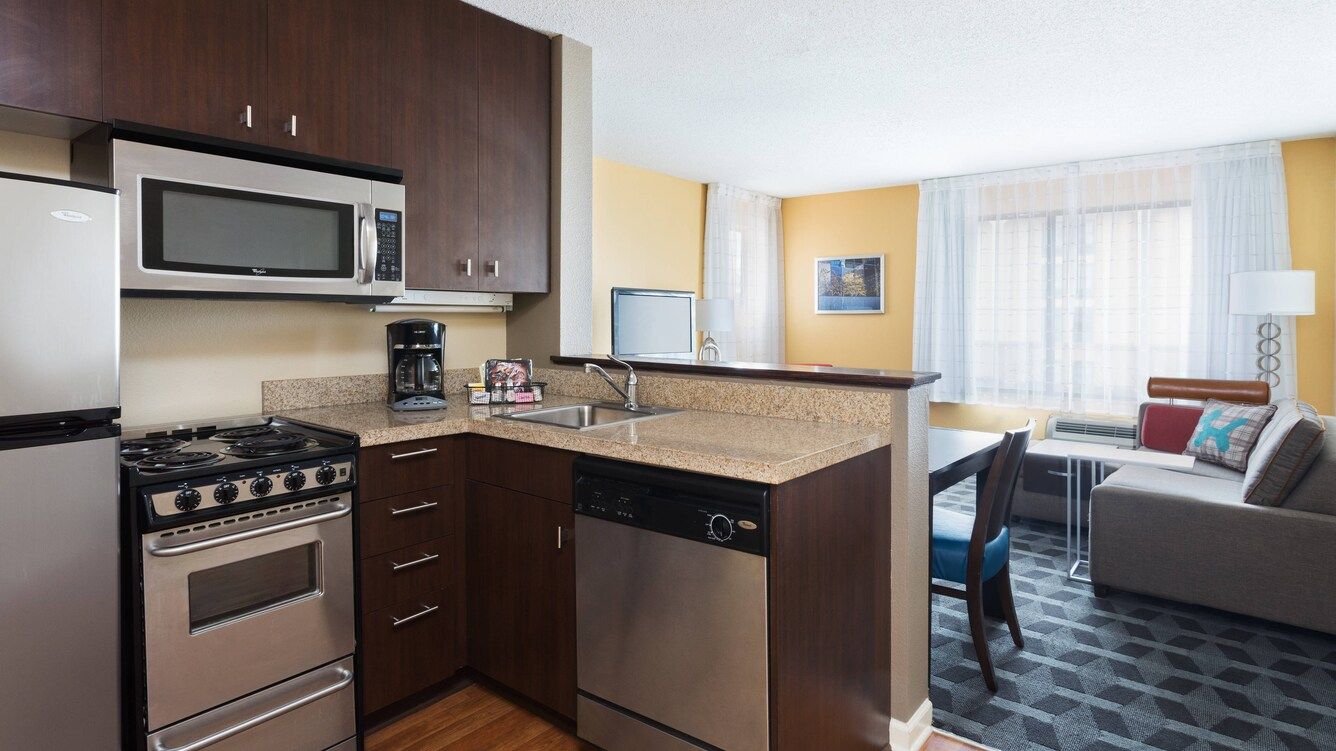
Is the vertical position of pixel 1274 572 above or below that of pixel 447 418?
below

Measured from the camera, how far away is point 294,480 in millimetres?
1866

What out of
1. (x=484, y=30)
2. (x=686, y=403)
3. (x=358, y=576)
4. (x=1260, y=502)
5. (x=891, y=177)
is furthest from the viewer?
(x=891, y=177)

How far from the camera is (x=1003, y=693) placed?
8.01 feet

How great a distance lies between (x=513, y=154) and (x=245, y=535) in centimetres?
172

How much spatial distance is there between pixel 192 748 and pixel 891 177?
5883 millimetres

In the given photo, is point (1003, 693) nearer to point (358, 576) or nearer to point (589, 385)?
point (589, 385)

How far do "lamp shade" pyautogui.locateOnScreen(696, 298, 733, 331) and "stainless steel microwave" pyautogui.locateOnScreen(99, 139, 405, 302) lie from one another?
3822 mm

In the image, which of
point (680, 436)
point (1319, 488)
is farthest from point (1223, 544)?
point (680, 436)

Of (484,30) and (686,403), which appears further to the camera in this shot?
(484,30)

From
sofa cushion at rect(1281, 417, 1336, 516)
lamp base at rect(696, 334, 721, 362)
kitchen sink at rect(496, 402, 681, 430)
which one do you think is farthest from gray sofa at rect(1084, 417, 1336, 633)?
lamp base at rect(696, 334, 721, 362)

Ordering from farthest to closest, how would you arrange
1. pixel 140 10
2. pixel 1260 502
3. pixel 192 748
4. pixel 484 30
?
pixel 1260 502, pixel 484 30, pixel 140 10, pixel 192 748

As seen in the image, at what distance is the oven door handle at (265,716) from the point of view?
173 cm

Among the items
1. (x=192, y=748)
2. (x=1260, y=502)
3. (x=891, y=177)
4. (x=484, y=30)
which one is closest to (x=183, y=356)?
(x=192, y=748)

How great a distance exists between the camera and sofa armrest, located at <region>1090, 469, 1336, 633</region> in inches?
111
